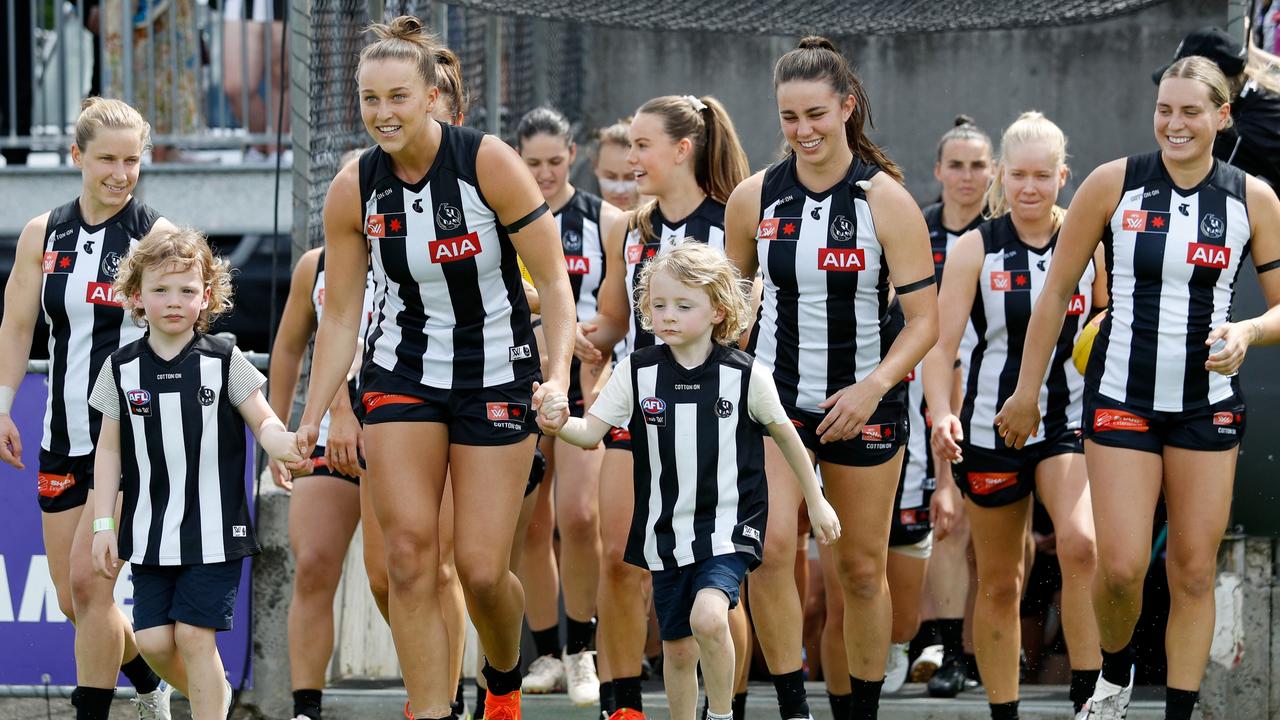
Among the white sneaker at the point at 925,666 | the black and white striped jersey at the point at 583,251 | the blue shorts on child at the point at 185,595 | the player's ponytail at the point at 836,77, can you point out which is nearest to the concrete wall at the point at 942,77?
the black and white striped jersey at the point at 583,251

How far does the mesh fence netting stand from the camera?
7.77 metres

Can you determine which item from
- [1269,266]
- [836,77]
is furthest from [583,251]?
[1269,266]

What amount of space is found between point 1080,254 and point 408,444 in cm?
231

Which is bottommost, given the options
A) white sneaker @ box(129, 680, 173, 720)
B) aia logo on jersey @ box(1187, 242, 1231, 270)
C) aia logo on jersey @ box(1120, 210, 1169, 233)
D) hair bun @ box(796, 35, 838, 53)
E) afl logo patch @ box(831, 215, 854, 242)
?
white sneaker @ box(129, 680, 173, 720)

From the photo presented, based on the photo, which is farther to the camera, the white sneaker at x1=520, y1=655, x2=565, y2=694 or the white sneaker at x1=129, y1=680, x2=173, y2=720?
the white sneaker at x1=520, y1=655, x2=565, y2=694

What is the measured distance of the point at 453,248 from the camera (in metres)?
4.92

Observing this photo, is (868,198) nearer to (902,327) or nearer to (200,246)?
(902,327)

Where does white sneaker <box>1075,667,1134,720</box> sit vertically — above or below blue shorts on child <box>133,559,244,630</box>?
below

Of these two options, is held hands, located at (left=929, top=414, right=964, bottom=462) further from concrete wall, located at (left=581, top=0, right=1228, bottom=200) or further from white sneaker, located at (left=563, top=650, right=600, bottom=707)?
concrete wall, located at (left=581, top=0, right=1228, bottom=200)

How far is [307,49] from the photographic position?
22.3 ft

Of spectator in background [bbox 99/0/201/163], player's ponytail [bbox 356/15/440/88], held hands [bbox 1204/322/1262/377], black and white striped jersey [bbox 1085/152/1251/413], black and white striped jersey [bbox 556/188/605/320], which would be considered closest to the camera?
held hands [bbox 1204/322/1262/377]

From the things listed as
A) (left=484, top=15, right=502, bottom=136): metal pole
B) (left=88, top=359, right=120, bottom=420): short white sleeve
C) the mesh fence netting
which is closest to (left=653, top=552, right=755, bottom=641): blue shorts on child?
(left=88, top=359, right=120, bottom=420): short white sleeve

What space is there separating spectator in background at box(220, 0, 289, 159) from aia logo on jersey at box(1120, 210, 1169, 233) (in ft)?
19.9

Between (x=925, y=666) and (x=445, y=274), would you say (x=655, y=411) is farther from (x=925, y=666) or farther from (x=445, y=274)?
(x=925, y=666)
